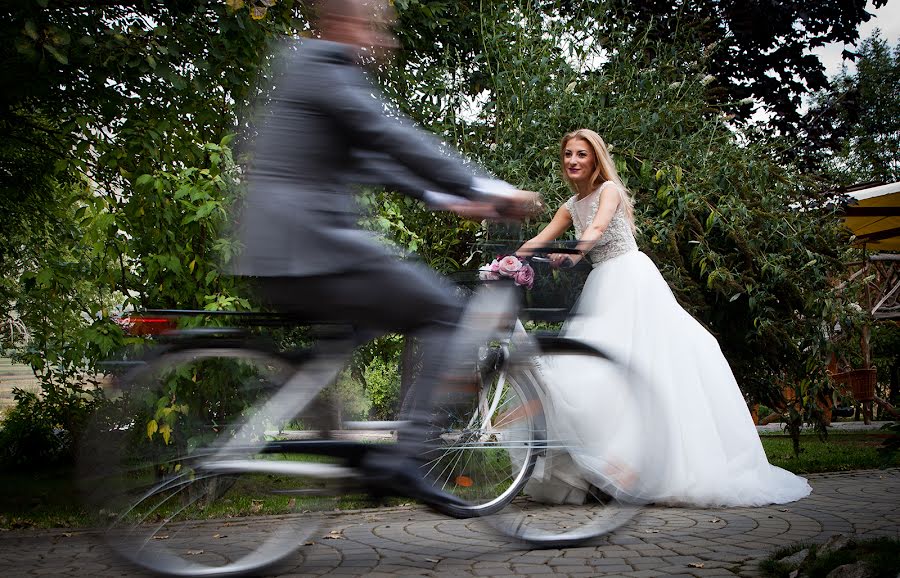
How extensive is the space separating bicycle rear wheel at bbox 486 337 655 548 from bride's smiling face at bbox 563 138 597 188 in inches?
68.3

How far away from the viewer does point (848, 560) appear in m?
3.22

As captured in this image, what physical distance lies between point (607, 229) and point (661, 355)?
0.87 metres

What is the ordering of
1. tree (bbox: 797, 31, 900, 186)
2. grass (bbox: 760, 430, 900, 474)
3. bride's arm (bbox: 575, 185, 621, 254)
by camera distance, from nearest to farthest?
bride's arm (bbox: 575, 185, 621, 254) → grass (bbox: 760, 430, 900, 474) → tree (bbox: 797, 31, 900, 186)

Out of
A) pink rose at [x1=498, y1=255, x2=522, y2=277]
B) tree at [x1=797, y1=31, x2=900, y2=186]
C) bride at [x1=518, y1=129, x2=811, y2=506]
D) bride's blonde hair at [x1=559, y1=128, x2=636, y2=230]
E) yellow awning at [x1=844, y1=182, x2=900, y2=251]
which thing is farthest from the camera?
tree at [x1=797, y1=31, x2=900, y2=186]

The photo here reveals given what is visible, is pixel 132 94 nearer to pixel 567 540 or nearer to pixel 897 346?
pixel 567 540

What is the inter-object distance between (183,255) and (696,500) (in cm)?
343

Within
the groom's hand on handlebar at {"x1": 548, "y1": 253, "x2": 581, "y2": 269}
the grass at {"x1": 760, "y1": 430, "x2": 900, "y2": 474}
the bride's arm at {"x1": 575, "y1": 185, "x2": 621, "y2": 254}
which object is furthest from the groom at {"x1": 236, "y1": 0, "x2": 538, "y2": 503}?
the grass at {"x1": 760, "y1": 430, "x2": 900, "y2": 474}

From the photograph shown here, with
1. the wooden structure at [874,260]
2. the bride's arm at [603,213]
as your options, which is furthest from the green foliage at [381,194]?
the wooden structure at [874,260]

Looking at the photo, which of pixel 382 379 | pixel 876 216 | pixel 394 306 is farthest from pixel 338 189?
pixel 876 216

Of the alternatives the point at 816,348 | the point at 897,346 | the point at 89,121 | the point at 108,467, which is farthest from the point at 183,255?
the point at 897,346

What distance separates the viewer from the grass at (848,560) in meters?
3.00

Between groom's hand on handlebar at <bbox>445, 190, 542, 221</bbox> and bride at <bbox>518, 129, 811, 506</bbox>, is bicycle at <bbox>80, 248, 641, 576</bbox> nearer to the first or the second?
groom's hand on handlebar at <bbox>445, 190, 542, 221</bbox>

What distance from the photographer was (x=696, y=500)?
201 inches

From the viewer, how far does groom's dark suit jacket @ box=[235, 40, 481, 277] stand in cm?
309
